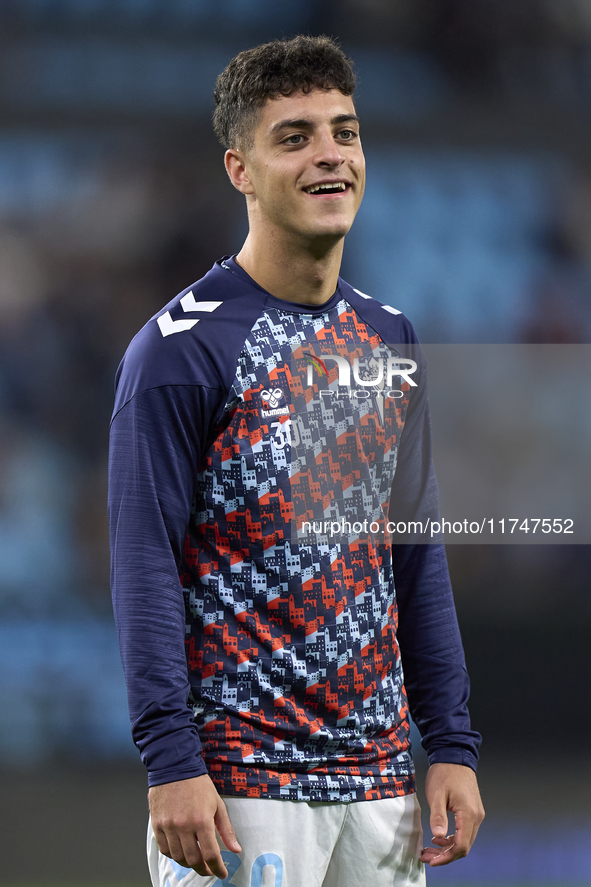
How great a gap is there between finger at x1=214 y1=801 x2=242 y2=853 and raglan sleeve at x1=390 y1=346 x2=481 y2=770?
33 cm

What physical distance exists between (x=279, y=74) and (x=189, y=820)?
0.89 meters

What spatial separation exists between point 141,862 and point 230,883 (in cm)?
116

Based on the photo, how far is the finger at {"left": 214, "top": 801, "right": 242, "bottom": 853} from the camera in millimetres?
1065

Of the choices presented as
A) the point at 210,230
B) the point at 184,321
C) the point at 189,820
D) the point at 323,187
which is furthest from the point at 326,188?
the point at 210,230

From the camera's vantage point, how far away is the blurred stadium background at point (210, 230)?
2266 millimetres

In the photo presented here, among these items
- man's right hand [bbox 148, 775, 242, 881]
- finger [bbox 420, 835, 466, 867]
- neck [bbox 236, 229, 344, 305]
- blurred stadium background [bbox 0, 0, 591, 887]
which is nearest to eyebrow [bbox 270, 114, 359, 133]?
neck [bbox 236, 229, 344, 305]

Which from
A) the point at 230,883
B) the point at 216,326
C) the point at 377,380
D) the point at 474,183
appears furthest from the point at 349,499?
the point at 474,183

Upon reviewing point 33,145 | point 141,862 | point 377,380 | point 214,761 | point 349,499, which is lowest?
point 141,862

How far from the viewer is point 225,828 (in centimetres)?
107

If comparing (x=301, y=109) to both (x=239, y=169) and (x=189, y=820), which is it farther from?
(x=189, y=820)

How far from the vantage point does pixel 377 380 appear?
4.17ft

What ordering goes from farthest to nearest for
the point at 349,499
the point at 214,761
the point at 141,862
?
1. the point at 141,862
2. the point at 349,499
3. the point at 214,761

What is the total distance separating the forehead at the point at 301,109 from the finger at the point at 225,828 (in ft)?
2.66

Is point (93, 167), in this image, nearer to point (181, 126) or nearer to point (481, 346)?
point (181, 126)
